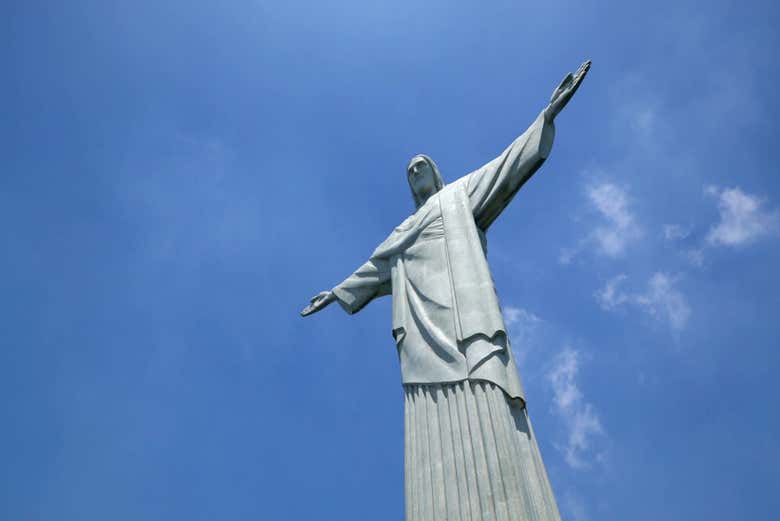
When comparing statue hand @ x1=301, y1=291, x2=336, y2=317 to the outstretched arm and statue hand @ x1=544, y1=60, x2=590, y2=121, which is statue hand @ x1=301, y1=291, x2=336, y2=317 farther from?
statue hand @ x1=544, y1=60, x2=590, y2=121

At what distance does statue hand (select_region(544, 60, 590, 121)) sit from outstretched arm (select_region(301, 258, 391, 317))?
3666 millimetres

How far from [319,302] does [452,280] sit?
11.0 ft

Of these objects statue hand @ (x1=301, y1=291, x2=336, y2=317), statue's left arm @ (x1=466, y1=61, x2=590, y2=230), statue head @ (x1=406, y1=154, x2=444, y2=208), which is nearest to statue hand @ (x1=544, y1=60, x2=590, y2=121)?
statue's left arm @ (x1=466, y1=61, x2=590, y2=230)

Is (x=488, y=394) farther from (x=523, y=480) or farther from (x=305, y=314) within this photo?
(x=305, y=314)

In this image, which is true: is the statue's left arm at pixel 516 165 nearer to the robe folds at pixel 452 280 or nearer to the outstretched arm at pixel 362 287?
the robe folds at pixel 452 280

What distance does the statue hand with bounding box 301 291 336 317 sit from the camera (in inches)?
466

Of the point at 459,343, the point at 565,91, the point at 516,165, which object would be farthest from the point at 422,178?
the point at 459,343

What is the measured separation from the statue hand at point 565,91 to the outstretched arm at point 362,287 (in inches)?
144

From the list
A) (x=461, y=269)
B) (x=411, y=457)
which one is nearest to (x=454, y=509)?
(x=411, y=457)

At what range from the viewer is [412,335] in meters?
9.20

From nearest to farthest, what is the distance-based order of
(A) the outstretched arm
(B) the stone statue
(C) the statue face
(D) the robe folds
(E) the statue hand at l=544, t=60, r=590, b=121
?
(B) the stone statue, (D) the robe folds, (E) the statue hand at l=544, t=60, r=590, b=121, (A) the outstretched arm, (C) the statue face

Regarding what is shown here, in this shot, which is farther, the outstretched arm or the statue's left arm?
the outstretched arm

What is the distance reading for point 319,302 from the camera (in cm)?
1195

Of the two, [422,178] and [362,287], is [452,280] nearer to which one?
[362,287]
